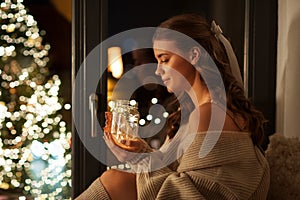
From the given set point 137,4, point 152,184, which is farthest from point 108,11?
point 152,184

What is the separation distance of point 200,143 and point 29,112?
3.82ft

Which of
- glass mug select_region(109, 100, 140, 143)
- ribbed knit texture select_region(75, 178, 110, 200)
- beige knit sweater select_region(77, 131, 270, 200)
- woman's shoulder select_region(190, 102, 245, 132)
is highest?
woman's shoulder select_region(190, 102, 245, 132)

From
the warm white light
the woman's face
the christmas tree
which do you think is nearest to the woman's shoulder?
the woman's face

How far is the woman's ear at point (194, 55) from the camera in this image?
177 cm

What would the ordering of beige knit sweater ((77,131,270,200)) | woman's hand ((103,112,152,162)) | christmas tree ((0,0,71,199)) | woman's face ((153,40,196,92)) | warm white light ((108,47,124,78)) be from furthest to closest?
christmas tree ((0,0,71,199)), warm white light ((108,47,124,78)), woman's face ((153,40,196,92)), woman's hand ((103,112,152,162)), beige knit sweater ((77,131,270,200))

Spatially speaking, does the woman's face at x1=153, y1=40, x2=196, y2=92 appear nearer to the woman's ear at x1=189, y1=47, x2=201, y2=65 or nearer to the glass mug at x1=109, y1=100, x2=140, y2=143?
the woman's ear at x1=189, y1=47, x2=201, y2=65

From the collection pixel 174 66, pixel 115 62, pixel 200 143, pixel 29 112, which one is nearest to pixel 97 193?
pixel 200 143

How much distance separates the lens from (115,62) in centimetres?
242

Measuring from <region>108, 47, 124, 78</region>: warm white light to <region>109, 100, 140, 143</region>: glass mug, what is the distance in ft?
1.82

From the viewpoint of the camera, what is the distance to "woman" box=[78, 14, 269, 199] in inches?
63.3

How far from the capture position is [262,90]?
7.91 ft

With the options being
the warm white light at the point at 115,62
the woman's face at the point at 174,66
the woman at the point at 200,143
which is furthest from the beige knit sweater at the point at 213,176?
the warm white light at the point at 115,62

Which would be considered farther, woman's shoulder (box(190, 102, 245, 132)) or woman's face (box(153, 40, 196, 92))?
woman's face (box(153, 40, 196, 92))

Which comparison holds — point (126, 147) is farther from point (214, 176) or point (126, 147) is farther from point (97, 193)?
point (214, 176)
